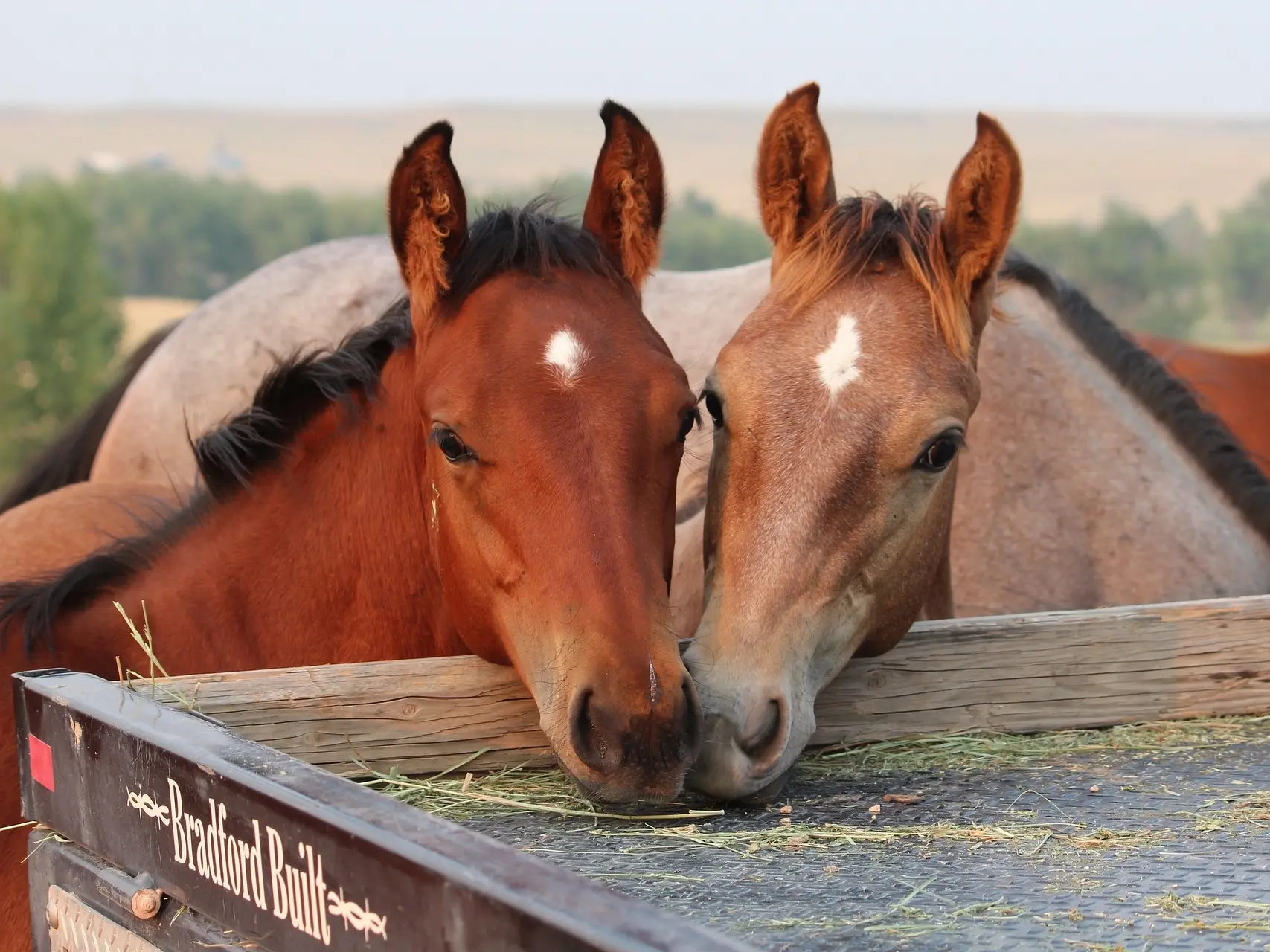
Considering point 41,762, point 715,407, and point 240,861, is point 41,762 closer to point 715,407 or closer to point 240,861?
point 240,861

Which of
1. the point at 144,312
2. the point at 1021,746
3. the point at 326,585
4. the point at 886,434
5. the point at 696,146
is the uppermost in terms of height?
the point at 696,146

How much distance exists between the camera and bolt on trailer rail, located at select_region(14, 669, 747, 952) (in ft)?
4.30

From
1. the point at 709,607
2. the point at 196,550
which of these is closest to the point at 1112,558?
the point at 709,607

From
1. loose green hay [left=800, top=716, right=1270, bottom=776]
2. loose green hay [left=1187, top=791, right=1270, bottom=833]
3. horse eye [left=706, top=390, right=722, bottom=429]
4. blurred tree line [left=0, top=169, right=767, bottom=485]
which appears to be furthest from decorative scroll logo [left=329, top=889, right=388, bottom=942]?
blurred tree line [left=0, top=169, right=767, bottom=485]

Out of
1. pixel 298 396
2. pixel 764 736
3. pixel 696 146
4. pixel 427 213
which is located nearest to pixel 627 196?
pixel 427 213

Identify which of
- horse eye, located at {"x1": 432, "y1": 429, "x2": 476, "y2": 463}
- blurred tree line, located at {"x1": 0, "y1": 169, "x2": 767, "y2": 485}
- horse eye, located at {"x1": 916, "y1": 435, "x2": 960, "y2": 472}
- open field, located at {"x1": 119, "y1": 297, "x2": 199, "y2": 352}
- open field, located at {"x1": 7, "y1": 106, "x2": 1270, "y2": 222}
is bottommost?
open field, located at {"x1": 119, "y1": 297, "x2": 199, "y2": 352}

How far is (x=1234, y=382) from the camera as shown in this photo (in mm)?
8703

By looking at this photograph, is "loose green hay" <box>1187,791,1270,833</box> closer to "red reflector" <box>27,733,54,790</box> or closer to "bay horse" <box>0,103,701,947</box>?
"bay horse" <box>0,103,701,947</box>

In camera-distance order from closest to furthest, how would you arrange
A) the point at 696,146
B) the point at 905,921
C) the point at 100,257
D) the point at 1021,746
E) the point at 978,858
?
the point at 905,921
the point at 978,858
the point at 1021,746
the point at 100,257
the point at 696,146

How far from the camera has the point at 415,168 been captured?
9.50 ft

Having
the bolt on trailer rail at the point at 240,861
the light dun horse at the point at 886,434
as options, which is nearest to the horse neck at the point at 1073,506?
the light dun horse at the point at 886,434

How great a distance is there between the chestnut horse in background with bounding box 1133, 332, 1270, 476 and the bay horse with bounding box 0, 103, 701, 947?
235 inches

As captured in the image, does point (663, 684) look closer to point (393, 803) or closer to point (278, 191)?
point (393, 803)

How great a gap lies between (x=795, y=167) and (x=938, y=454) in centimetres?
96
